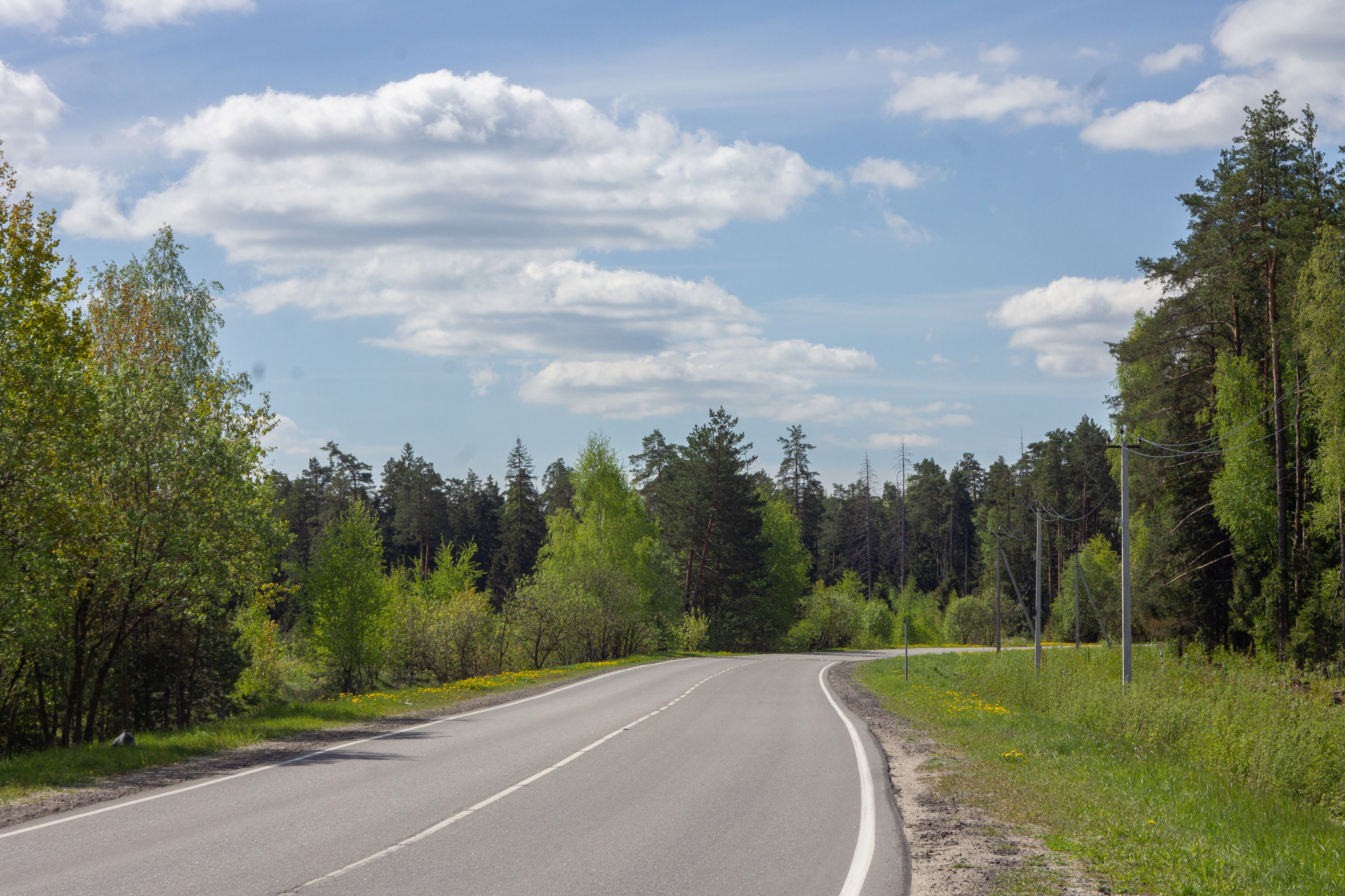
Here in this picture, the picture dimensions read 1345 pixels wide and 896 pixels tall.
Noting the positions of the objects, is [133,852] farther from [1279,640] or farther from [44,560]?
[1279,640]

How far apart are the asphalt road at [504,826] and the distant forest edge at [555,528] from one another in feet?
23.4

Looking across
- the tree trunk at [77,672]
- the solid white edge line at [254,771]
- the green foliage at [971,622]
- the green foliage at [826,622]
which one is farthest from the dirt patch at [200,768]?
the green foliage at [971,622]

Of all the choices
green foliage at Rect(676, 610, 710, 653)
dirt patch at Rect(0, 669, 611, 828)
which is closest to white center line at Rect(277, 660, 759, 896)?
dirt patch at Rect(0, 669, 611, 828)

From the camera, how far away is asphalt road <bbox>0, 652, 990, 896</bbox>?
6.96 metres

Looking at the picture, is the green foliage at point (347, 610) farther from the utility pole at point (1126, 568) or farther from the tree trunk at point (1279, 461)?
the tree trunk at point (1279, 461)

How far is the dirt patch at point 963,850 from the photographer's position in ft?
22.9

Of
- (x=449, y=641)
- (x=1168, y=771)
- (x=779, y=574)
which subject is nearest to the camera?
(x=1168, y=771)

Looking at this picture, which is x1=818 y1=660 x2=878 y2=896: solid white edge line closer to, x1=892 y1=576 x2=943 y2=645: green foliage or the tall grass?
the tall grass

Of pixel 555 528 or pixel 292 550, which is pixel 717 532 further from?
pixel 292 550

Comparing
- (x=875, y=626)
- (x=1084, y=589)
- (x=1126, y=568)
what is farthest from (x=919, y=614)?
(x=1126, y=568)

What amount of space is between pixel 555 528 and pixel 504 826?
51.9 meters

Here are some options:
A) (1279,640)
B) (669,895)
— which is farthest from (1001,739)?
(1279,640)

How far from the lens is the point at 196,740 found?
14805 mm

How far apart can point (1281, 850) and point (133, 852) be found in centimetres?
896
